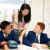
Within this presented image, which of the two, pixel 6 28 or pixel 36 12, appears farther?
pixel 36 12

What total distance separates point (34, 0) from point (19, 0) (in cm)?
48

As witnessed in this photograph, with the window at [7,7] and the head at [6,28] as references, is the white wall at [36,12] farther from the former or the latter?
the head at [6,28]

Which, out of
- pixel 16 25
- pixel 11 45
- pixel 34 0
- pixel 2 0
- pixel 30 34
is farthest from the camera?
pixel 34 0

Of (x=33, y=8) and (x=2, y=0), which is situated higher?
(x=2, y=0)

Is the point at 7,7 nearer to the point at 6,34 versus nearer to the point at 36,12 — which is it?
the point at 36,12

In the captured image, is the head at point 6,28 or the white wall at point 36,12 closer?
the head at point 6,28

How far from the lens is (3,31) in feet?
5.43

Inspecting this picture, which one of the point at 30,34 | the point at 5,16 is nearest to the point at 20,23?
the point at 30,34

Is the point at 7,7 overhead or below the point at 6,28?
overhead

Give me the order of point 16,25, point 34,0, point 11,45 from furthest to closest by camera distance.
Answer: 1. point 34,0
2. point 16,25
3. point 11,45

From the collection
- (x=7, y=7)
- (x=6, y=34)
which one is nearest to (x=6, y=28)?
(x=6, y=34)

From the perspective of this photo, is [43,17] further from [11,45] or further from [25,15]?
[11,45]

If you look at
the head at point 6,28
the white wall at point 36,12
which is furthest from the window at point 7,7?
the head at point 6,28

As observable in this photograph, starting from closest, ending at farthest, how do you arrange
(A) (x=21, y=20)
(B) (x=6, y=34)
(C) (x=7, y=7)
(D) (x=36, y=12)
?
(B) (x=6, y=34) → (A) (x=21, y=20) → (C) (x=7, y=7) → (D) (x=36, y=12)
